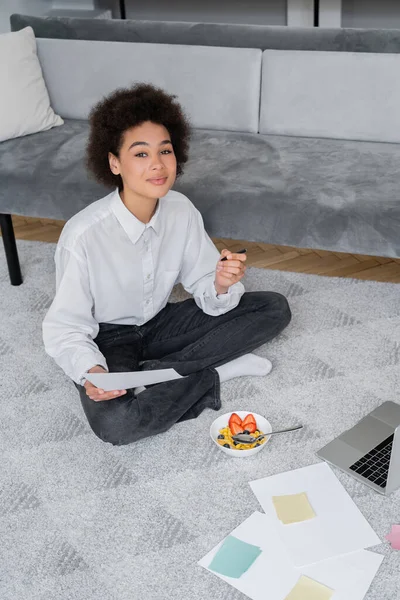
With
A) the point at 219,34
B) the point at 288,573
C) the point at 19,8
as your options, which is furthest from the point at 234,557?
the point at 19,8

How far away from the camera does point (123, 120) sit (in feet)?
6.49

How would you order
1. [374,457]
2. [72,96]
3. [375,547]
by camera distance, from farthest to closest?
[72,96]
[374,457]
[375,547]

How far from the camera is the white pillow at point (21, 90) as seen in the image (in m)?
Answer: 2.83

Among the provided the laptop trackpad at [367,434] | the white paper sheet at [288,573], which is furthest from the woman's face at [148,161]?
the white paper sheet at [288,573]

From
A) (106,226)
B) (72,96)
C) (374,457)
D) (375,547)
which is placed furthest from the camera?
(72,96)

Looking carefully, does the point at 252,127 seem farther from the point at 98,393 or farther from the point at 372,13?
the point at 372,13

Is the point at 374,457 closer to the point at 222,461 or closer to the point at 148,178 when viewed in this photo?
the point at 222,461

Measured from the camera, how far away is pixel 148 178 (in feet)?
6.35

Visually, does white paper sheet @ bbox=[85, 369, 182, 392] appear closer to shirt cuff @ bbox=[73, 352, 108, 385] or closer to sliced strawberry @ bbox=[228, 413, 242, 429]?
shirt cuff @ bbox=[73, 352, 108, 385]

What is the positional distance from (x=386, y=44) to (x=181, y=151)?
1113 mm

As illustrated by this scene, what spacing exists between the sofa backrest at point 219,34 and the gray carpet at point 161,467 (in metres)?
0.97

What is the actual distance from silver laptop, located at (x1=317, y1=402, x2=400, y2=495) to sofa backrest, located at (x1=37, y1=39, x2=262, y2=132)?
1331 mm

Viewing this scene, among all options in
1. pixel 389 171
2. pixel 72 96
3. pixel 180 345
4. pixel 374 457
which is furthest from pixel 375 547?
pixel 72 96

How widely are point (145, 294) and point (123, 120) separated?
17.9 inches
